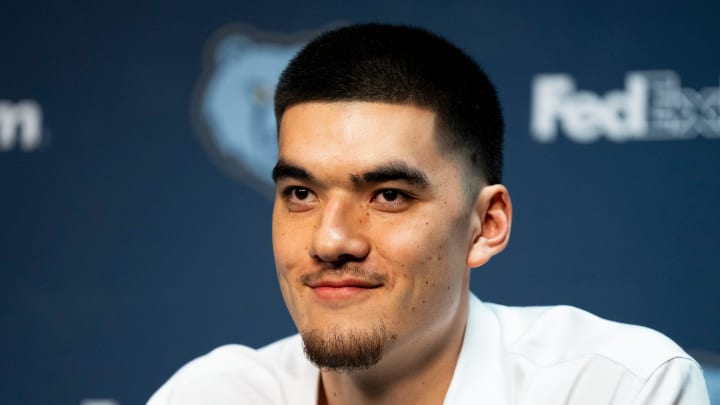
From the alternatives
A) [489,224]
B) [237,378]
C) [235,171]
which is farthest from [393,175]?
[235,171]

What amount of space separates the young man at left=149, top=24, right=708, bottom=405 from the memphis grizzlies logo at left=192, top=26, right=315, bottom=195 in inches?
43.3

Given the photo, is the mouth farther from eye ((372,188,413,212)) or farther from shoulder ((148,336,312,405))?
shoulder ((148,336,312,405))

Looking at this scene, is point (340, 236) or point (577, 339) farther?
point (577, 339)

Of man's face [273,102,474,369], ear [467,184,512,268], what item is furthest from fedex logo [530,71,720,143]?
man's face [273,102,474,369]

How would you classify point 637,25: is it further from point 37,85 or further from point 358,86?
point 37,85

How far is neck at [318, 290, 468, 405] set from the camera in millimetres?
1639

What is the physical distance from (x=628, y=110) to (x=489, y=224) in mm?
973

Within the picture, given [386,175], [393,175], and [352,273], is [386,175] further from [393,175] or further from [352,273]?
[352,273]

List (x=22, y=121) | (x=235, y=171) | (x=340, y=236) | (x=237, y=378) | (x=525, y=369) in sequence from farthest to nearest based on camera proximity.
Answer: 1. (x=22, y=121)
2. (x=235, y=171)
3. (x=237, y=378)
4. (x=525, y=369)
5. (x=340, y=236)

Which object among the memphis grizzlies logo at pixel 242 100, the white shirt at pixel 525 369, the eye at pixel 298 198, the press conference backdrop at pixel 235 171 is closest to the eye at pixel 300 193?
the eye at pixel 298 198

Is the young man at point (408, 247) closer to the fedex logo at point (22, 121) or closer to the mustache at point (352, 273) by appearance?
the mustache at point (352, 273)

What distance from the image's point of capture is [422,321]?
5.18 feet

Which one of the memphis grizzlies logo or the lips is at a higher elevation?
the memphis grizzlies logo

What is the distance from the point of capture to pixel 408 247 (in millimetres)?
1523
